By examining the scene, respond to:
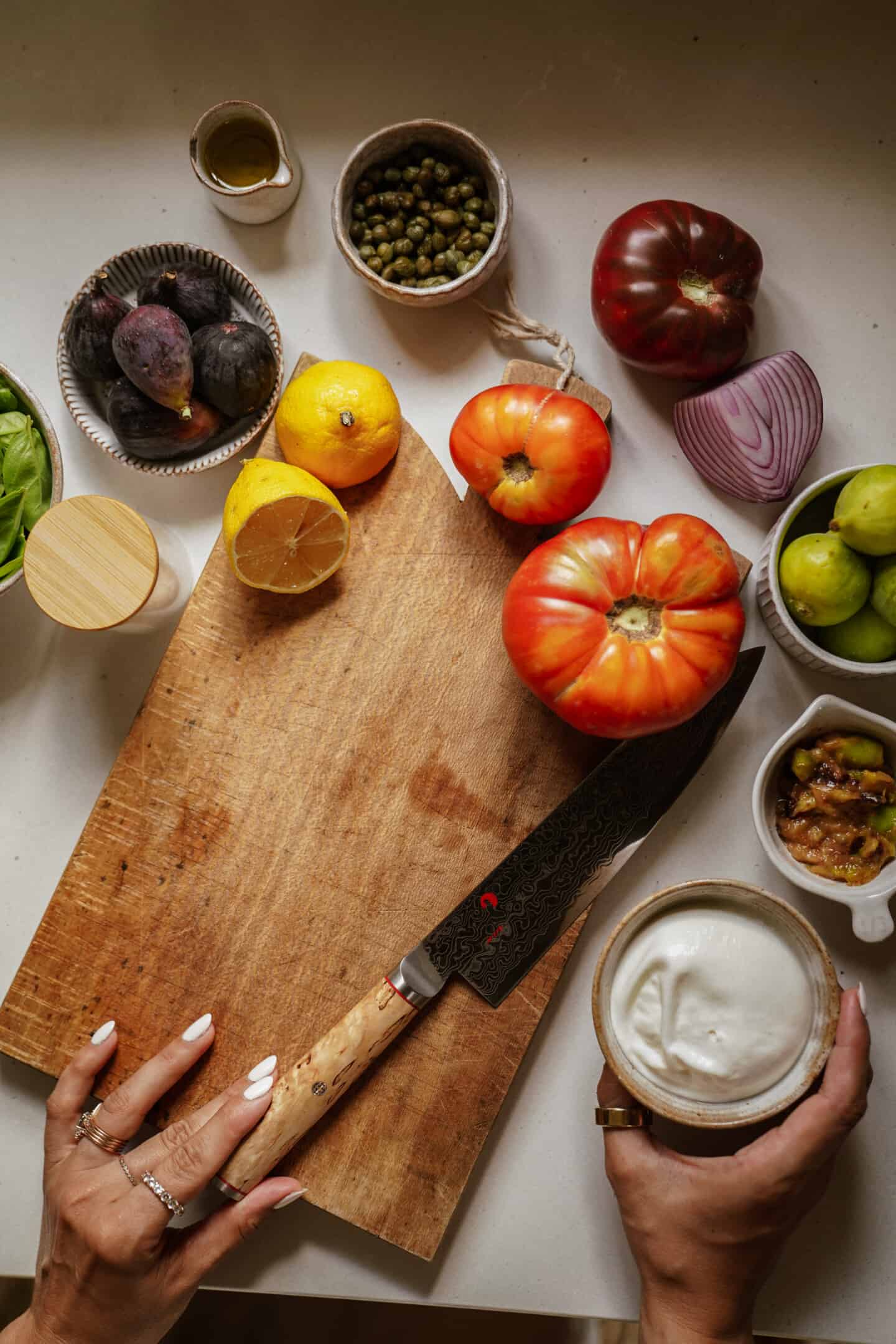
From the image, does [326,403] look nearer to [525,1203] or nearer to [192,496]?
[192,496]

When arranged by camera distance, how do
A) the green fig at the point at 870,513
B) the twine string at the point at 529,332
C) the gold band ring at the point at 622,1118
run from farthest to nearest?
the twine string at the point at 529,332, the gold band ring at the point at 622,1118, the green fig at the point at 870,513

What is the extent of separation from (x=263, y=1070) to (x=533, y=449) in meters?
0.99

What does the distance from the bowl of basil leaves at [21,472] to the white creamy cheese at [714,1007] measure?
3.60ft

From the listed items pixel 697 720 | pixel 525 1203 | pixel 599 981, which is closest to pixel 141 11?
pixel 697 720

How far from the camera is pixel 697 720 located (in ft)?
4.37

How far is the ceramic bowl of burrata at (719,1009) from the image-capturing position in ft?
3.95

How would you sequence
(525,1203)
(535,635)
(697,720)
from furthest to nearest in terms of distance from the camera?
(525,1203) < (697,720) < (535,635)

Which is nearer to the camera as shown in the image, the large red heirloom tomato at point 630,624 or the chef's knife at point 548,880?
the large red heirloom tomato at point 630,624

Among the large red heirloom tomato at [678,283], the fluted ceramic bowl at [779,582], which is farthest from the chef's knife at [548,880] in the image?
the large red heirloom tomato at [678,283]

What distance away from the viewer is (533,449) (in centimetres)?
126

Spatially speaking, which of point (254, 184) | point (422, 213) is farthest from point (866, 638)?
point (254, 184)

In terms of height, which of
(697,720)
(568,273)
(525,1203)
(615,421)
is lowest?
(525,1203)

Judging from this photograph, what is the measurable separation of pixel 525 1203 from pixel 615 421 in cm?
126

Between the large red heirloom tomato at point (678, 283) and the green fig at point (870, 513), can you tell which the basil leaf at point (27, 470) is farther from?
the green fig at point (870, 513)
